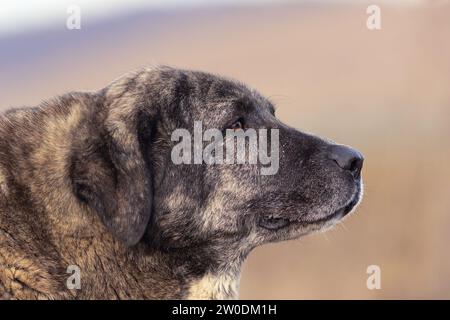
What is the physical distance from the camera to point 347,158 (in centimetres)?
453

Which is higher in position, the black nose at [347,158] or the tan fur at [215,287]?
the black nose at [347,158]

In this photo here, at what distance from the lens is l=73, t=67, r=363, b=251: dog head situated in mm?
3975

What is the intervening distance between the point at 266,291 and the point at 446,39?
474 centimetres

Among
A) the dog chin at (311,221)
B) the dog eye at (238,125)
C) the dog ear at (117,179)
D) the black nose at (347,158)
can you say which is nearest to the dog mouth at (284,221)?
the dog chin at (311,221)

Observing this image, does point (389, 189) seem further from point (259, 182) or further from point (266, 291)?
point (259, 182)

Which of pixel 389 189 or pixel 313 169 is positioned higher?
pixel 313 169

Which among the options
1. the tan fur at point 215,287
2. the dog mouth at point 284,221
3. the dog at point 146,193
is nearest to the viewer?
the dog at point 146,193

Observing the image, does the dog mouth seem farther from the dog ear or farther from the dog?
the dog ear

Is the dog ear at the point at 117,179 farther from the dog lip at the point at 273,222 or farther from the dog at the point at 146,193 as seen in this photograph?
the dog lip at the point at 273,222

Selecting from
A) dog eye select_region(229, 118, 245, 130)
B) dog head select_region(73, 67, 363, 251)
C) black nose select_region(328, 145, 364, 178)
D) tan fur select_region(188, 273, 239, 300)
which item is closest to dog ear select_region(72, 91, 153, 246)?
dog head select_region(73, 67, 363, 251)

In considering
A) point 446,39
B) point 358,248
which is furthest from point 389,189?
point 446,39

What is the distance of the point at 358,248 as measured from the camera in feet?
37.5

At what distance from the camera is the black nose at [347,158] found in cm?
453

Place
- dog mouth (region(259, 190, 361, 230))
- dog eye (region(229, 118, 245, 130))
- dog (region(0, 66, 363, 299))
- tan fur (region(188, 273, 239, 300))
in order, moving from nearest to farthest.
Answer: dog (region(0, 66, 363, 299)), tan fur (region(188, 273, 239, 300)), dog mouth (region(259, 190, 361, 230)), dog eye (region(229, 118, 245, 130))
